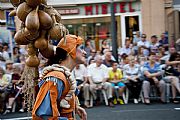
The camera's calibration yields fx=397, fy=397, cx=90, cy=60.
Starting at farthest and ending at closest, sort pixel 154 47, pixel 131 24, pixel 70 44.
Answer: pixel 131 24 → pixel 154 47 → pixel 70 44

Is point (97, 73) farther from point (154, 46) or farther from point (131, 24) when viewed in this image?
point (131, 24)

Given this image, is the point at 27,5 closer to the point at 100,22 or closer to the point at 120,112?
the point at 120,112

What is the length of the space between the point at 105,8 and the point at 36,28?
1893 cm

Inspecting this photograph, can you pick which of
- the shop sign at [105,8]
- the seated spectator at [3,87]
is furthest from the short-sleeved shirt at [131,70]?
the shop sign at [105,8]

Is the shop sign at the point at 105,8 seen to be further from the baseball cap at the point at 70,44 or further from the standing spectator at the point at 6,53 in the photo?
the baseball cap at the point at 70,44

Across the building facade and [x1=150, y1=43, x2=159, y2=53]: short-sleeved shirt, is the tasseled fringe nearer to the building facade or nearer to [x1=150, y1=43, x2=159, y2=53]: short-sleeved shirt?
[x1=150, y1=43, x2=159, y2=53]: short-sleeved shirt

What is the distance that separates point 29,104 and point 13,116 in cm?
700

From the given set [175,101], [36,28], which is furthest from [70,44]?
[175,101]

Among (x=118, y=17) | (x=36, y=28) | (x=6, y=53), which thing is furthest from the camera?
(x=118, y=17)

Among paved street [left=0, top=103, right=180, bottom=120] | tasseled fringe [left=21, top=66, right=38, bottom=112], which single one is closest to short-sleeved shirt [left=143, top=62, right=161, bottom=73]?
paved street [left=0, top=103, right=180, bottom=120]

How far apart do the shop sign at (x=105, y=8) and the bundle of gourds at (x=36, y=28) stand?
18499 mm

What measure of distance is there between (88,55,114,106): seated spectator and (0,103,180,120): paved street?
52 centimetres

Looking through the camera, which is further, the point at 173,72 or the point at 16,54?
the point at 16,54

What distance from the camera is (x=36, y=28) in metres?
3.13
